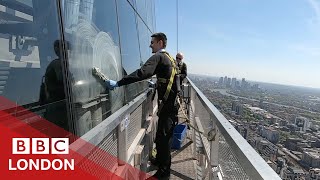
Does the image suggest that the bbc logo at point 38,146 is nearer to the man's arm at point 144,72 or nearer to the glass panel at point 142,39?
the man's arm at point 144,72

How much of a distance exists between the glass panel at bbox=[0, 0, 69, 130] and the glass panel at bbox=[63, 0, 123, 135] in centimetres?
23

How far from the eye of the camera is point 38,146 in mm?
1825

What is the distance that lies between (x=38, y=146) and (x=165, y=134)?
3.62 meters

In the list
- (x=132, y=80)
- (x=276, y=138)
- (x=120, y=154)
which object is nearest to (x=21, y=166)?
(x=120, y=154)

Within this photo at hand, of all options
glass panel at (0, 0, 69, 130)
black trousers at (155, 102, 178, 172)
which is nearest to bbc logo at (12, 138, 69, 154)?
glass panel at (0, 0, 69, 130)

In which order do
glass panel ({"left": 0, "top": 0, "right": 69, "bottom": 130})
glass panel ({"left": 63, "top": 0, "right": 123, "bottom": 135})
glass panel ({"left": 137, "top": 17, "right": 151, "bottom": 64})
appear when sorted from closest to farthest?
1. glass panel ({"left": 0, "top": 0, "right": 69, "bottom": 130})
2. glass panel ({"left": 63, "top": 0, "right": 123, "bottom": 135})
3. glass panel ({"left": 137, "top": 17, "right": 151, "bottom": 64})

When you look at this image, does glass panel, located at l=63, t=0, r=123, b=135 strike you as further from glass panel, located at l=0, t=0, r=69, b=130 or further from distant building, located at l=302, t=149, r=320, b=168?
distant building, located at l=302, t=149, r=320, b=168

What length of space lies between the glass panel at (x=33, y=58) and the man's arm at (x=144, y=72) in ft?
4.58

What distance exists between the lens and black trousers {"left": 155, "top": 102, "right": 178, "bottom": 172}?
17.5ft

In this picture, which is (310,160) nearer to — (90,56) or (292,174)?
(292,174)

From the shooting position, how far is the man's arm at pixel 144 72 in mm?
3817

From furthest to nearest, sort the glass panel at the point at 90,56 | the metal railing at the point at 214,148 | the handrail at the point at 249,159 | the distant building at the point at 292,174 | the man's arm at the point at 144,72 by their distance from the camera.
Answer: the distant building at the point at 292,174 → the man's arm at the point at 144,72 → the glass panel at the point at 90,56 → the metal railing at the point at 214,148 → the handrail at the point at 249,159

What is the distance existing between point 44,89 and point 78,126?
47 centimetres

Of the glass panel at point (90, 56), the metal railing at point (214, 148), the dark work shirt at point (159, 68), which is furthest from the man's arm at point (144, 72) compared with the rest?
the metal railing at point (214, 148)
